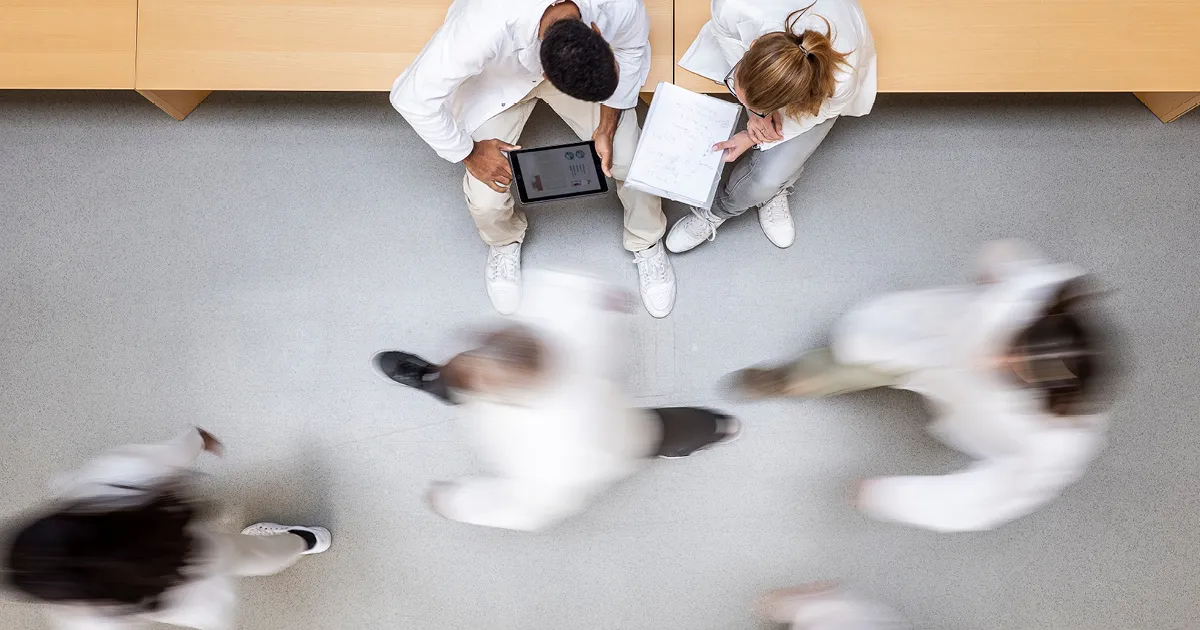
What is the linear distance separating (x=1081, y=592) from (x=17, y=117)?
393cm

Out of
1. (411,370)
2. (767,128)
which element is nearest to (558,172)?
(767,128)

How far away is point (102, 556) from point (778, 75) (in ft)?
5.83

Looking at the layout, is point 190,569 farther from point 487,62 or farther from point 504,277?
point 487,62

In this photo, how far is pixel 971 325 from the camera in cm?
145

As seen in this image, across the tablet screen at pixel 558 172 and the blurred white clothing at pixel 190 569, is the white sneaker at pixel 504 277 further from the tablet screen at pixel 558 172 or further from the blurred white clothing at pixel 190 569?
the blurred white clothing at pixel 190 569

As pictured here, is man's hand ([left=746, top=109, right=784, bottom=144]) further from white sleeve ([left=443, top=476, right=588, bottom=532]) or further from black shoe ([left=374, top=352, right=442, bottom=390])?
black shoe ([left=374, top=352, right=442, bottom=390])

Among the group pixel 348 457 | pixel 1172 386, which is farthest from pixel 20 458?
pixel 1172 386

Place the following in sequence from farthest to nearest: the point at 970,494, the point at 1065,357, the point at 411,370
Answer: the point at 411,370, the point at 970,494, the point at 1065,357

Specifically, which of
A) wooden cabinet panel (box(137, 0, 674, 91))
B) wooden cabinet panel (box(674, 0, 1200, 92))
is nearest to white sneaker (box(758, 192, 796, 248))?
wooden cabinet panel (box(674, 0, 1200, 92))

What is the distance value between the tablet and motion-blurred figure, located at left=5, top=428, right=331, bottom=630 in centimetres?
115

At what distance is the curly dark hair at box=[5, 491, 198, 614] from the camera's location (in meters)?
1.37

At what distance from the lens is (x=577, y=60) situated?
4.66 feet

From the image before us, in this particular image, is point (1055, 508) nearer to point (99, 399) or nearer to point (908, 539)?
point (908, 539)

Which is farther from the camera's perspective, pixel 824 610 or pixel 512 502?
pixel 824 610
